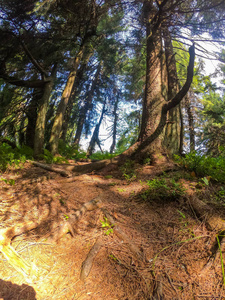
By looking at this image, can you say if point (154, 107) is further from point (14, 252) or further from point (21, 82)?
point (21, 82)

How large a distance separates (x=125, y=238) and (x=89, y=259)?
55 centimetres

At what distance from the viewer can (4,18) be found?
6137 mm

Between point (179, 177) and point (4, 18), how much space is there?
8120mm

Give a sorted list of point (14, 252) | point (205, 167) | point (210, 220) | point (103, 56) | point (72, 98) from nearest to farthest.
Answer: point (14, 252) < point (210, 220) < point (205, 167) < point (103, 56) < point (72, 98)

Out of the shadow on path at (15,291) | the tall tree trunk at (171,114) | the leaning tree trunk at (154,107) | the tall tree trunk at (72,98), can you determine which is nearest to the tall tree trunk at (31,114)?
the tall tree trunk at (72,98)

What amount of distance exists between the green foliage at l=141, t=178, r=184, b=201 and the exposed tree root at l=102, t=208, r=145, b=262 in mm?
807

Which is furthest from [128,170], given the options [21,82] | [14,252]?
[21,82]

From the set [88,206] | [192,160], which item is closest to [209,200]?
[192,160]

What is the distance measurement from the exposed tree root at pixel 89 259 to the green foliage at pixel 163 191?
50.1 inches

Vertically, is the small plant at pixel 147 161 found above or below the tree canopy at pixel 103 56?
below

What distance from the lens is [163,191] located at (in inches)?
120

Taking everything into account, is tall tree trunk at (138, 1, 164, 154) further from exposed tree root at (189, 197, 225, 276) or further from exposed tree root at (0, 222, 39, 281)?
exposed tree root at (0, 222, 39, 281)

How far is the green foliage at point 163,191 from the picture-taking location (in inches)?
117

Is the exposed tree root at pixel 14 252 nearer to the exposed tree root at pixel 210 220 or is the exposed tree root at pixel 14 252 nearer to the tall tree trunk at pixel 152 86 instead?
the exposed tree root at pixel 210 220
